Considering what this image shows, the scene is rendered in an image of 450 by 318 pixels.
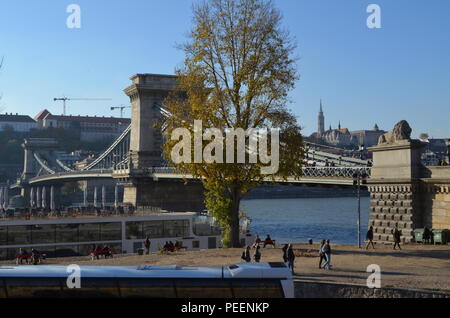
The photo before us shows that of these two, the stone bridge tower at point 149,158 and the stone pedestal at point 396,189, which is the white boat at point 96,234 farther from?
the stone bridge tower at point 149,158

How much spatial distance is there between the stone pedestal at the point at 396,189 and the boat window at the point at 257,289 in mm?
15347

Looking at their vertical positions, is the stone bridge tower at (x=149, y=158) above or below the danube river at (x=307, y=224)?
above

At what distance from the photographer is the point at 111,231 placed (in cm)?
3431

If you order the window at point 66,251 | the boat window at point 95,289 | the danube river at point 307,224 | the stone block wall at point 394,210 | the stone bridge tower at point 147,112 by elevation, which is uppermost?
the stone bridge tower at point 147,112

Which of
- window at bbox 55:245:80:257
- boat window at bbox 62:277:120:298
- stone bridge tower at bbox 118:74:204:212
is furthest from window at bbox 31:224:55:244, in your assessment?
stone bridge tower at bbox 118:74:204:212

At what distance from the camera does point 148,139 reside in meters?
82.1

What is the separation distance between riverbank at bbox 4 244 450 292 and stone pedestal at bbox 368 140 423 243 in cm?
180

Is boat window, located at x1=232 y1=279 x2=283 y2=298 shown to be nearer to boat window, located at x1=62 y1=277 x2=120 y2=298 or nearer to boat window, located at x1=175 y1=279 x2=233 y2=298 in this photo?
boat window, located at x1=175 y1=279 x2=233 y2=298

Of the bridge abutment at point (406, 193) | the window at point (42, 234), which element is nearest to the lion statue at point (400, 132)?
the bridge abutment at point (406, 193)

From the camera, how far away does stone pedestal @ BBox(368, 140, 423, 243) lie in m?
27.2

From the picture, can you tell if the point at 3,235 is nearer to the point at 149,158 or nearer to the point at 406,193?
the point at 406,193

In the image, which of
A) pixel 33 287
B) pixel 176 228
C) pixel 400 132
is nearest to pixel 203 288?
pixel 33 287

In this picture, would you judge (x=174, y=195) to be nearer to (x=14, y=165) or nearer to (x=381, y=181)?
(x=381, y=181)

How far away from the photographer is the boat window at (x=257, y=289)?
13070mm
